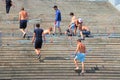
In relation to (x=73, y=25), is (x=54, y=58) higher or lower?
lower

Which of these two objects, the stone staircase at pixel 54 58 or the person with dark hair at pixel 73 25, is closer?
the stone staircase at pixel 54 58

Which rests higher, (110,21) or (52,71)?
(110,21)

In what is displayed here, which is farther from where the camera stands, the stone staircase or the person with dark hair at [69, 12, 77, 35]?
the person with dark hair at [69, 12, 77, 35]

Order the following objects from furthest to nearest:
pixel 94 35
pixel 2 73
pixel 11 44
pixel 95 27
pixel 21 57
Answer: pixel 95 27, pixel 94 35, pixel 11 44, pixel 21 57, pixel 2 73

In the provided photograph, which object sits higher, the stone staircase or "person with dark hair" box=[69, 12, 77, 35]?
"person with dark hair" box=[69, 12, 77, 35]

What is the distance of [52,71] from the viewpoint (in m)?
17.5

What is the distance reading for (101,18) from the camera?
26.3m

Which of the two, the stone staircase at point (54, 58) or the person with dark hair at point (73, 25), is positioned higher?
the person with dark hair at point (73, 25)

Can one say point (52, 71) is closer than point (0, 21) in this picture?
Yes

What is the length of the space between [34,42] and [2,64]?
1.82 m

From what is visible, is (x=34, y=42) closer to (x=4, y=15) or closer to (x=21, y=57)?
(x=21, y=57)

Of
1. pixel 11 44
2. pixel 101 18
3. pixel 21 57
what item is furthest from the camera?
pixel 101 18

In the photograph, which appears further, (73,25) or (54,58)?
(73,25)

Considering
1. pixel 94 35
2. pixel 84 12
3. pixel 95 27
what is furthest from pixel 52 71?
pixel 84 12
